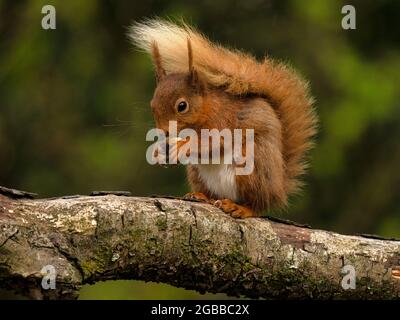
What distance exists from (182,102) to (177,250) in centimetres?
98

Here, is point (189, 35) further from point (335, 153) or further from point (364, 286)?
point (335, 153)

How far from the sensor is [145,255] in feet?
10.1

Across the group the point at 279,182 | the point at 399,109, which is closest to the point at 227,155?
the point at 279,182

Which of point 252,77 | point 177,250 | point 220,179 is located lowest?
point 177,250

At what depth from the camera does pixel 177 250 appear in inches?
123

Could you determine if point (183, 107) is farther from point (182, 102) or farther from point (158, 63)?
point (158, 63)

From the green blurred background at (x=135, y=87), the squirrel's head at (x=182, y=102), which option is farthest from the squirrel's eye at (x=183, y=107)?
the green blurred background at (x=135, y=87)

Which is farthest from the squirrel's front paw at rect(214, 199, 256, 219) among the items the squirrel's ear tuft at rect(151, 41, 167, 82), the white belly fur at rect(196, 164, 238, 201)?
the squirrel's ear tuft at rect(151, 41, 167, 82)

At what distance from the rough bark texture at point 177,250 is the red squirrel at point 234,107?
13.9 inches

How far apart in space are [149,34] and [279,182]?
882mm

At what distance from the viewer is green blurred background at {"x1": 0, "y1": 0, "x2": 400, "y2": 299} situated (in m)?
6.40

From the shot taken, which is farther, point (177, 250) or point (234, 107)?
point (234, 107)

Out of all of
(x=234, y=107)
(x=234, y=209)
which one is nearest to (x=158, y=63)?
(x=234, y=107)

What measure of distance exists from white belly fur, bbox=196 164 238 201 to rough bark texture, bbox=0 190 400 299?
36cm
